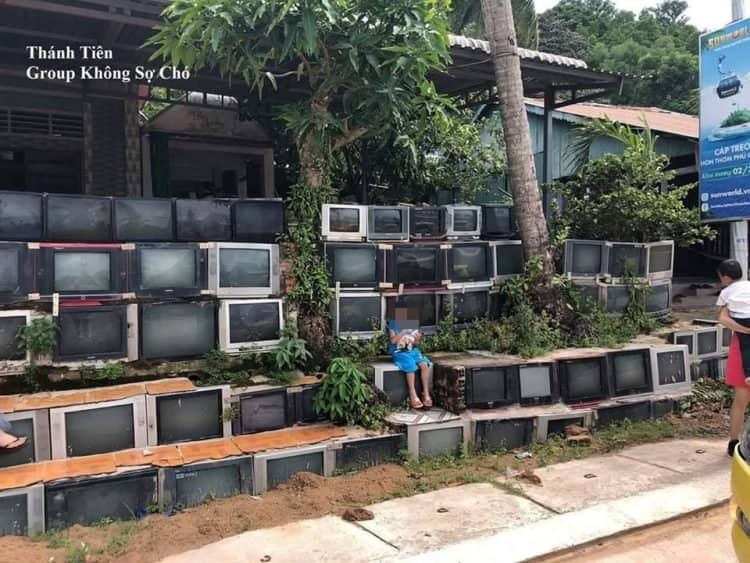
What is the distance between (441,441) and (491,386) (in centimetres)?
72

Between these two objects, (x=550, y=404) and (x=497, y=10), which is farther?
(x=497, y=10)

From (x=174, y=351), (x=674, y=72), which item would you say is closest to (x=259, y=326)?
(x=174, y=351)

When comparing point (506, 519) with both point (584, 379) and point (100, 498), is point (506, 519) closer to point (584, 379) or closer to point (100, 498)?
point (584, 379)

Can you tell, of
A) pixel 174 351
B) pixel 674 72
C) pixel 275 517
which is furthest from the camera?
Answer: pixel 674 72

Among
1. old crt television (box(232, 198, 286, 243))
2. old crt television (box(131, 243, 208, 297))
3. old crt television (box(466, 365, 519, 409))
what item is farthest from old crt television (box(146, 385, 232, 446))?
old crt television (box(466, 365, 519, 409))

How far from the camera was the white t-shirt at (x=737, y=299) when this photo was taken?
16.2 feet

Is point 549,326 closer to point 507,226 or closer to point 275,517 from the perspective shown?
point 507,226

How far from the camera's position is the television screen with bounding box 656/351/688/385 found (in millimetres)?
6176

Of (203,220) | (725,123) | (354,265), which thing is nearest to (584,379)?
(354,265)

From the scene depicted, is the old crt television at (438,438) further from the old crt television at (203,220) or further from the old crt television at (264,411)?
the old crt television at (203,220)

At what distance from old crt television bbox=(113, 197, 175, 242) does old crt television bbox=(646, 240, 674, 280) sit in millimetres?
5416

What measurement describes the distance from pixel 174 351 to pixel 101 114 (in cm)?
535

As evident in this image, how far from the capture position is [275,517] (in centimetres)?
402

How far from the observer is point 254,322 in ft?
17.7
